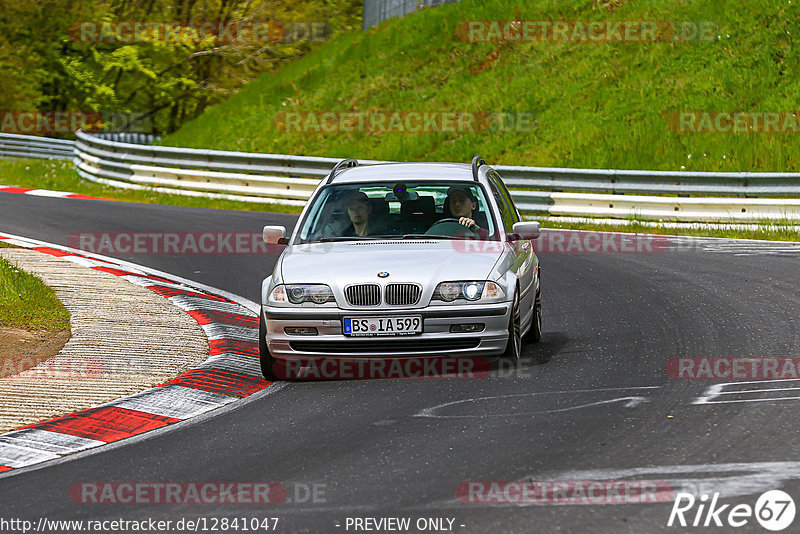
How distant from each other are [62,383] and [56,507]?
2.99m

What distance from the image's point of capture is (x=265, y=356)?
8789 millimetres

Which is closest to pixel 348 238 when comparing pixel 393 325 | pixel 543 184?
pixel 393 325

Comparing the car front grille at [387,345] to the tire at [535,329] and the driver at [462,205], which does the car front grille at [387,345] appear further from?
the tire at [535,329]

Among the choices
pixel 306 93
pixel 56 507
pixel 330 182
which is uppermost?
pixel 306 93

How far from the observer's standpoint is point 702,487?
5.62 meters

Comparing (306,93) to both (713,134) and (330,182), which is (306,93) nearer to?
(713,134)

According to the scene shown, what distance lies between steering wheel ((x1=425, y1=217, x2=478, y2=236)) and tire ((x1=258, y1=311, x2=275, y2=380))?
172 cm

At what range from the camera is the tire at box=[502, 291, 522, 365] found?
8.75 m

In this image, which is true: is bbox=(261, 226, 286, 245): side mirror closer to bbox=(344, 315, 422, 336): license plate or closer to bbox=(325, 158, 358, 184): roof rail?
bbox=(325, 158, 358, 184): roof rail

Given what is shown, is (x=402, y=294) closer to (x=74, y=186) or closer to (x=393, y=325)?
(x=393, y=325)

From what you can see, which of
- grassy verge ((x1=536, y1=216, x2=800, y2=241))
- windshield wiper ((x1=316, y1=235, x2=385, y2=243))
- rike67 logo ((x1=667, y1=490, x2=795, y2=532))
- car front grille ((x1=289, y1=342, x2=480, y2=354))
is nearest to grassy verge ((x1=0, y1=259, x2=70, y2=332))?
windshield wiper ((x1=316, y1=235, x2=385, y2=243))

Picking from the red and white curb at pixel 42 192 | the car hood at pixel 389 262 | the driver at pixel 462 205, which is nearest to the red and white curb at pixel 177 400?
the car hood at pixel 389 262

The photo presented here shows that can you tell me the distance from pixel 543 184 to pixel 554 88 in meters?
8.51

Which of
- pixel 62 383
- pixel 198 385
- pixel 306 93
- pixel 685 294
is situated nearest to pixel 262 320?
pixel 198 385
